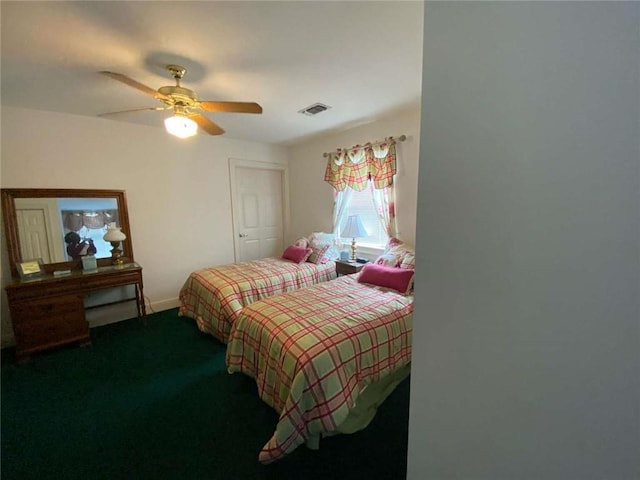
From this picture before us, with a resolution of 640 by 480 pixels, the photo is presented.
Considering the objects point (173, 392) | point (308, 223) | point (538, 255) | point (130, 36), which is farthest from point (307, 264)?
point (538, 255)

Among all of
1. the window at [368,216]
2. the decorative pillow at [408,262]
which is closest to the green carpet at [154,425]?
the decorative pillow at [408,262]

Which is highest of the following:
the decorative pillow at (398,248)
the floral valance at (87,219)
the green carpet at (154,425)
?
the floral valance at (87,219)

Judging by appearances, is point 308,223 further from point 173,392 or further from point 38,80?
point 38,80

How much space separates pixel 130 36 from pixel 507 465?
247 cm

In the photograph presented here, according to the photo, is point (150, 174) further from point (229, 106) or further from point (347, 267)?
point (347, 267)

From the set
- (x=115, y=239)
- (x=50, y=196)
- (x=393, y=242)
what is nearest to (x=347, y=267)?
(x=393, y=242)

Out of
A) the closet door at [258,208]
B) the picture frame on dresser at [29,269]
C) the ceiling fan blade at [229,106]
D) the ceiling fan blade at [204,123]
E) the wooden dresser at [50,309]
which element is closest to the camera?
the ceiling fan blade at [229,106]

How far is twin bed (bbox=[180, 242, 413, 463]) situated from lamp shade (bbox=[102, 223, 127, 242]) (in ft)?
4.82

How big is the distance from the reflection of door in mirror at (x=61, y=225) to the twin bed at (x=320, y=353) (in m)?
1.74

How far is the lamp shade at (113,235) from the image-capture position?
117 inches

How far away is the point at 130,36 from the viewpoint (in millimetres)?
1557

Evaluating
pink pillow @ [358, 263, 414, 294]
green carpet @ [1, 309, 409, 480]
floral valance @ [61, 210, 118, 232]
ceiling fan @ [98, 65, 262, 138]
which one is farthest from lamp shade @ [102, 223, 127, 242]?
pink pillow @ [358, 263, 414, 294]

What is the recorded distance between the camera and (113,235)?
9.80ft

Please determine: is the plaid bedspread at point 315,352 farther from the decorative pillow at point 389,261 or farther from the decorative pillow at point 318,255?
the decorative pillow at point 318,255
